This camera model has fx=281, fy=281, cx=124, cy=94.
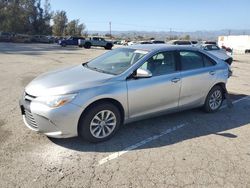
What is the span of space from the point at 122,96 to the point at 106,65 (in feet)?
3.26

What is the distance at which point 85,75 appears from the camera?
479cm

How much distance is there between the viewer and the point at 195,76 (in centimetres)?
572

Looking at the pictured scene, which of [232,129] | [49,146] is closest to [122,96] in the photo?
[49,146]

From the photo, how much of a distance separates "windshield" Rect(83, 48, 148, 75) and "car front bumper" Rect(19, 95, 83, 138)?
1098 mm

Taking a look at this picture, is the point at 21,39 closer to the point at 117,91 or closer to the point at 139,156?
the point at 117,91

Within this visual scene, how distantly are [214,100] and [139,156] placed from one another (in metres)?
2.94

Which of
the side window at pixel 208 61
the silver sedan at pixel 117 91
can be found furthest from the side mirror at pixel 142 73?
the side window at pixel 208 61

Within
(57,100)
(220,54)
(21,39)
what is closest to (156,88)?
(57,100)

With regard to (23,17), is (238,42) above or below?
below

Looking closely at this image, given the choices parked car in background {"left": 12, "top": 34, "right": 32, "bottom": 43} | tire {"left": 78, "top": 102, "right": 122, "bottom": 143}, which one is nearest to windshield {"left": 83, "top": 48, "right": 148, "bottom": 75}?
tire {"left": 78, "top": 102, "right": 122, "bottom": 143}

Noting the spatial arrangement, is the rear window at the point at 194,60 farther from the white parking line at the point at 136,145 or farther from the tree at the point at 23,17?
the tree at the point at 23,17

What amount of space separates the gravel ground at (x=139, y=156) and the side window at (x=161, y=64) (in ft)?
3.48

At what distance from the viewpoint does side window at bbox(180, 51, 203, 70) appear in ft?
18.5

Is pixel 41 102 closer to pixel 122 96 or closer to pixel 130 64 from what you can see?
pixel 122 96
